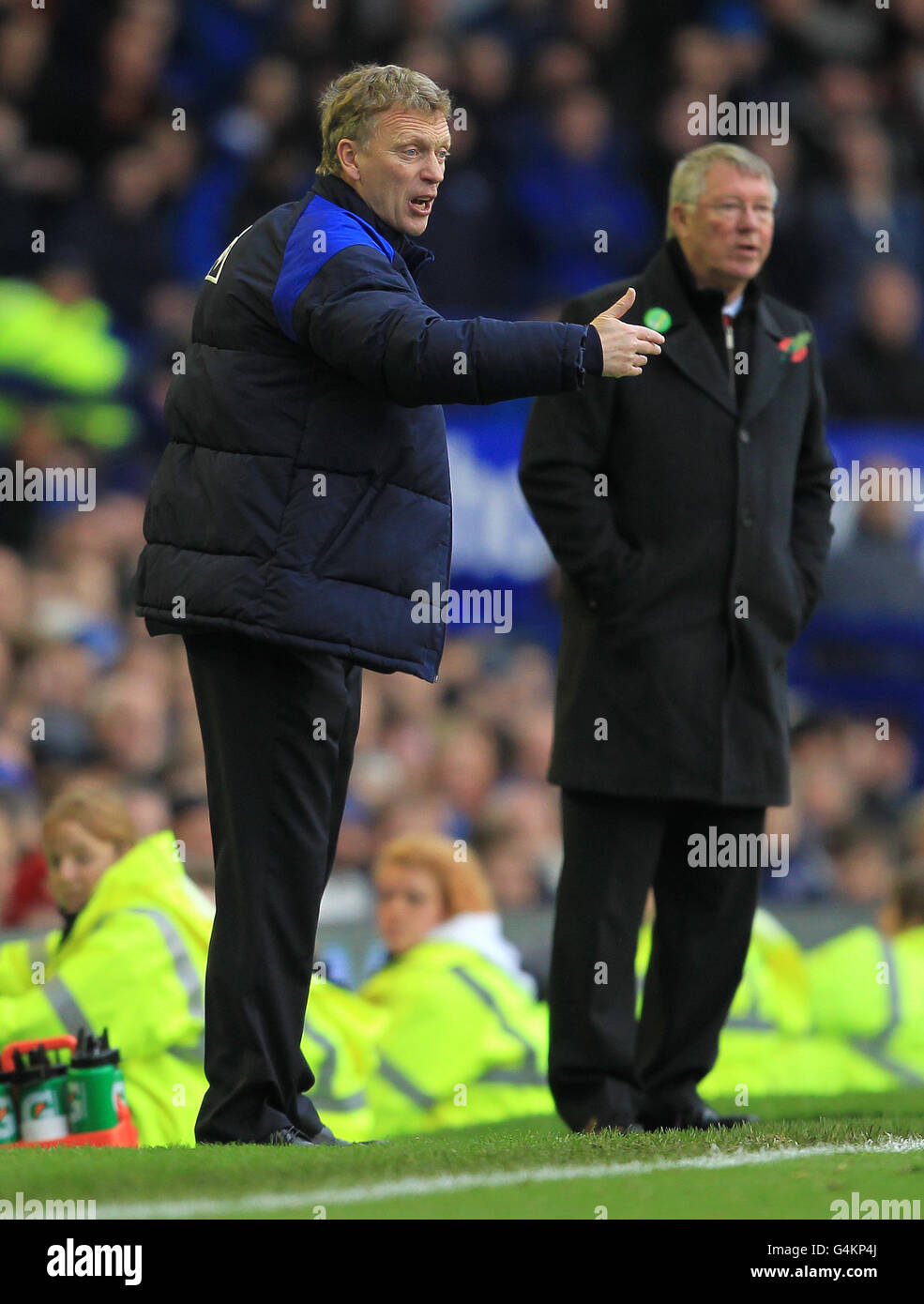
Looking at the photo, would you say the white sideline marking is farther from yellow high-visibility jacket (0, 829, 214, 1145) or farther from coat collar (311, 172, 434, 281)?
coat collar (311, 172, 434, 281)

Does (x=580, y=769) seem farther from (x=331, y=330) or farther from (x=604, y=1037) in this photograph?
(x=331, y=330)

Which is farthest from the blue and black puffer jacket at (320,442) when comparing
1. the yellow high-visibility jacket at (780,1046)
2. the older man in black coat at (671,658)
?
the yellow high-visibility jacket at (780,1046)

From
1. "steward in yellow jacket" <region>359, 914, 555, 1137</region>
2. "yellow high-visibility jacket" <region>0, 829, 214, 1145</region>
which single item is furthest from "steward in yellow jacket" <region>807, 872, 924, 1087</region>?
"yellow high-visibility jacket" <region>0, 829, 214, 1145</region>

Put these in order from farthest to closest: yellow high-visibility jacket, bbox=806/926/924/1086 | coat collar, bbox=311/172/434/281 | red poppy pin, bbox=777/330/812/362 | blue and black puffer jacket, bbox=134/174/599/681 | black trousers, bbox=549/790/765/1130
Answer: yellow high-visibility jacket, bbox=806/926/924/1086, red poppy pin, bbox=777/330/812/362, black trousers, bbox=549/790/765/1130, coat collar, bbox=311/172/434/281, blue and black puffer jacket, bbox=134/174/599/681

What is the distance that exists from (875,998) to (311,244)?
10.2 ft

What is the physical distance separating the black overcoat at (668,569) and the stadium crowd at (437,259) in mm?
2187

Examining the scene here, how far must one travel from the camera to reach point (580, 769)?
4.30 metres

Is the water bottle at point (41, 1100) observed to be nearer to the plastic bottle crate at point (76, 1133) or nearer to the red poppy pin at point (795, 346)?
the plastic bottle crate at point (76, 1133)

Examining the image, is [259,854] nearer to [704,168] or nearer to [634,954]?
[634,954]

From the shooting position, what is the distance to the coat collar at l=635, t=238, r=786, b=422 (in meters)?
4.40

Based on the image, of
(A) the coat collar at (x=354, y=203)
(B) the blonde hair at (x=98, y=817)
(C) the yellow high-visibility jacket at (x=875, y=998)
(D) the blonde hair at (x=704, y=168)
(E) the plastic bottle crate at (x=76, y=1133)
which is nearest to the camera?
(A) the coat collar at (x=354, y=203)

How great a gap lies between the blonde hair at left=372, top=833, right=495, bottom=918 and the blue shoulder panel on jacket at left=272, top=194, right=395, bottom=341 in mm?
2250

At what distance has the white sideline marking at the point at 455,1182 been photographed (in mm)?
2904

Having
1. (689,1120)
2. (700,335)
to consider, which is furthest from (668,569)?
(689,1120)
